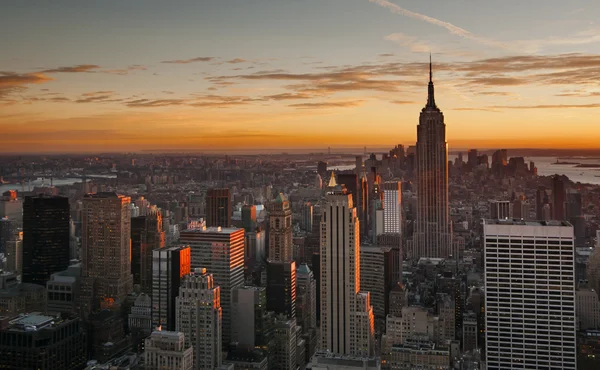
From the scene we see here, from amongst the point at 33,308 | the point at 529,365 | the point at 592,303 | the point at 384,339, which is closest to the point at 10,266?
the point at 33,308

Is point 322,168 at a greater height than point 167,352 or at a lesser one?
greater

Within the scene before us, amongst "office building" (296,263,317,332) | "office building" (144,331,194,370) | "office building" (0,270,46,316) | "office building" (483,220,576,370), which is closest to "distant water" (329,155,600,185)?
"office building" (483,220,576,370)

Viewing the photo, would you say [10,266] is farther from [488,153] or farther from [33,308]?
[488,153]

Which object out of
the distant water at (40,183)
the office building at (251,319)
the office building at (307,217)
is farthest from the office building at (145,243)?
the office building at (307,217)

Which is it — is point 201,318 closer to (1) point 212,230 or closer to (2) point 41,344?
(2) point 41,344

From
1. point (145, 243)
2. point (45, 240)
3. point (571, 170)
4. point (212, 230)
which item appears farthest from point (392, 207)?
point (45, 240)

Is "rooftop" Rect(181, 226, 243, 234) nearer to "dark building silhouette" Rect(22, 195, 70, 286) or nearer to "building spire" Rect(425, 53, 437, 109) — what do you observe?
"dark building silhouette" Rect(22, 195, 70, 286)
